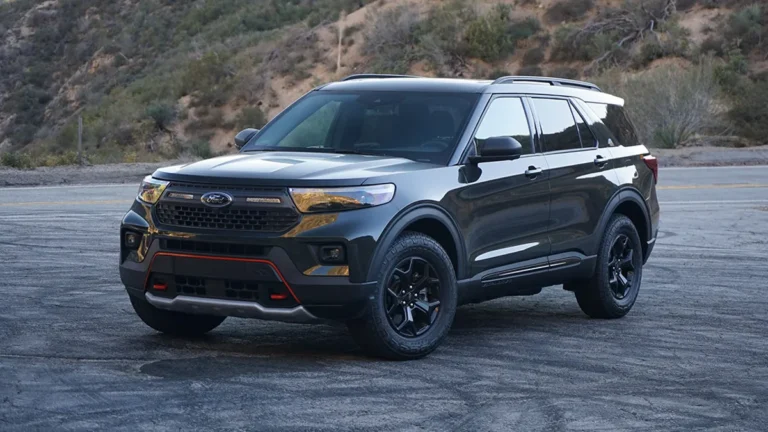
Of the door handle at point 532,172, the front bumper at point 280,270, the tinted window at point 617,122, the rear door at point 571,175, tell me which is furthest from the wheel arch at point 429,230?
the tinted window at point 617,122

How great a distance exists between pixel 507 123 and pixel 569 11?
154 feet

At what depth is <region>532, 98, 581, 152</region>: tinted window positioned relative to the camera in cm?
957

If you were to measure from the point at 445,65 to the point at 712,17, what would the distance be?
1099cm

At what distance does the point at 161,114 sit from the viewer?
50469mm

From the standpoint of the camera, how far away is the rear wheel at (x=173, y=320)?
848 cm

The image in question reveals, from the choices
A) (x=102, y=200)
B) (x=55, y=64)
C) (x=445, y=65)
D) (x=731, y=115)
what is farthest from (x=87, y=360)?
(x=55, y=64)

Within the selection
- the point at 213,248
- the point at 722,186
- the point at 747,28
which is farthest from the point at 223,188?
the point at 747,28

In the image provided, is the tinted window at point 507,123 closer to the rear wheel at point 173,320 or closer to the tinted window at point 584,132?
the tinted window at point 584,132

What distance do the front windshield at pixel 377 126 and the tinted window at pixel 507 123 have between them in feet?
0.51

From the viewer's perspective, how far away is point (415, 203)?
793cm

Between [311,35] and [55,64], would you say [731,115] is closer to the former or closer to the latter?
[311,35]

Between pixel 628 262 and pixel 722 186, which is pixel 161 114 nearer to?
pixel 722 186

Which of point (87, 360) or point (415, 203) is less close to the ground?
point (415, 203)

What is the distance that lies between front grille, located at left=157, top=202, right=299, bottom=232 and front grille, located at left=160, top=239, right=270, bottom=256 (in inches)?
4.0
